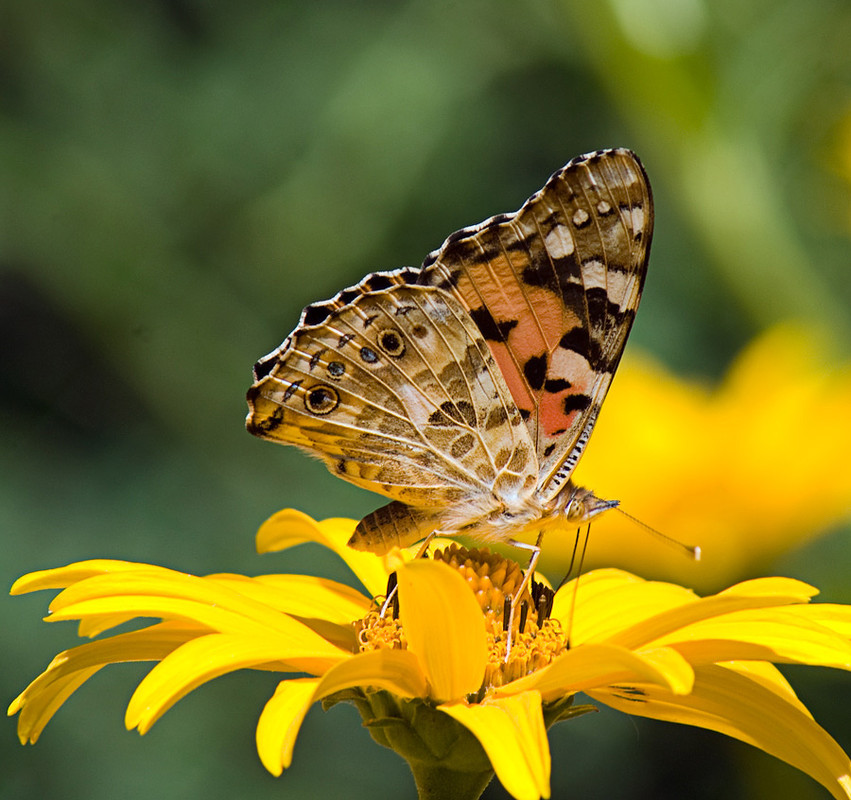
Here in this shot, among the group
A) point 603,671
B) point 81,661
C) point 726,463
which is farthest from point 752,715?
point 726,463

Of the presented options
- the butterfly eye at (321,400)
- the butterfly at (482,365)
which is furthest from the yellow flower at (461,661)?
the butterfly eye at (321,400)

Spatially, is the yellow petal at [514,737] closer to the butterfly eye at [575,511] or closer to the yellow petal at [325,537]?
the butterfly eye at [575,511]

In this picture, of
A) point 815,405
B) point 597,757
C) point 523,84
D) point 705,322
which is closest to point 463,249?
point 815,405

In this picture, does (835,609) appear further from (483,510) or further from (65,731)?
(65,731)

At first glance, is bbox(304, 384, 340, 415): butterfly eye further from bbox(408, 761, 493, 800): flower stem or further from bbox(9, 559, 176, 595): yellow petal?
bbox(408, 761, 493, 800): flower stem

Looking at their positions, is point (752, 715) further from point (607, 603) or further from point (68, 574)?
point (68, 574)

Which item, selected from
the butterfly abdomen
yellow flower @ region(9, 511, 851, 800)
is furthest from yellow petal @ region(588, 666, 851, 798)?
the butterfly abdomen
